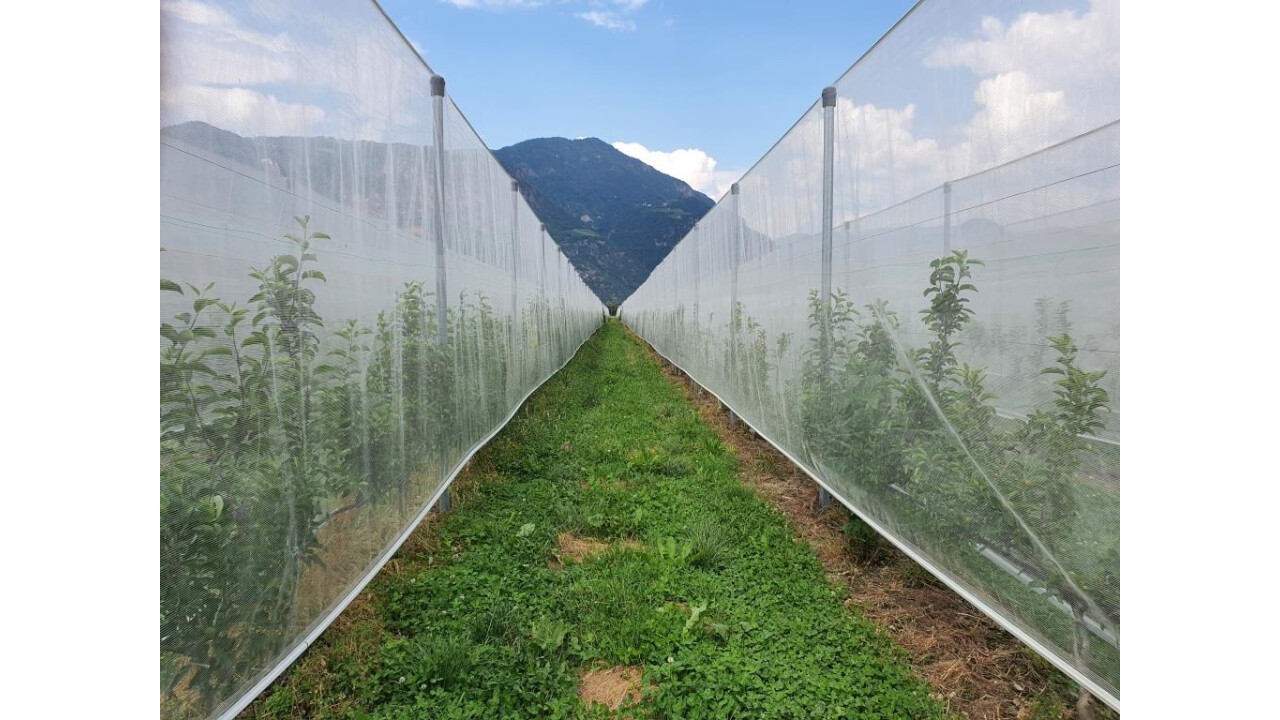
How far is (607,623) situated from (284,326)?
1549 millimetres

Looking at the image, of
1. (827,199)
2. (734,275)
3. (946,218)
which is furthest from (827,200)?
(734,275)

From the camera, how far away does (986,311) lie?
6.23 feet

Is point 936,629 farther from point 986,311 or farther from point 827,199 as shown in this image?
point 827,199

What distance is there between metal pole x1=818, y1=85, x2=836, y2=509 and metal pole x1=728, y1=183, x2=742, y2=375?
2113 millimetres

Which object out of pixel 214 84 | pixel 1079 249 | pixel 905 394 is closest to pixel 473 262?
pixel 214 84

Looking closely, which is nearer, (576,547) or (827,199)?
(576,547)

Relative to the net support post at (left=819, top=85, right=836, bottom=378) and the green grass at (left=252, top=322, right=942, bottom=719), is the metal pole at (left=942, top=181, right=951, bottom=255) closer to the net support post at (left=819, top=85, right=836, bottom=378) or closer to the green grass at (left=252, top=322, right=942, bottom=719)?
the net support post at (left=819, top=85, right=836, bottom=378)

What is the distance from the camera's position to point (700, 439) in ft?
16.4

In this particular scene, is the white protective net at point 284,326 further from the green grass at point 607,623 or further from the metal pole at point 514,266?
the metal pole at point 514,266

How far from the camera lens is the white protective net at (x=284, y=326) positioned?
1.30 metres

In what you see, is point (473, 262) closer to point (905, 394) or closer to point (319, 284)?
point (319, 284)

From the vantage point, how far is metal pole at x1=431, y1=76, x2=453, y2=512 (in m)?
3.18

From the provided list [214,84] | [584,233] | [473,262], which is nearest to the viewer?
[214,84]

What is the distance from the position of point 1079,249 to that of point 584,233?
293 ft
